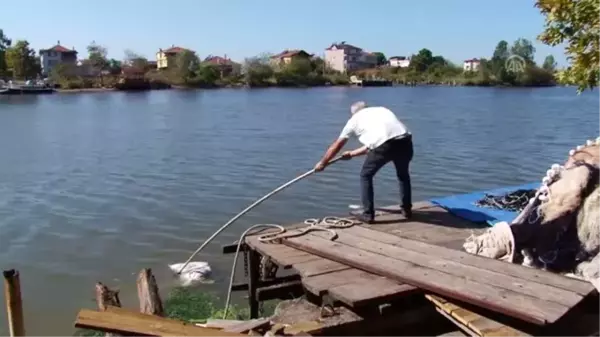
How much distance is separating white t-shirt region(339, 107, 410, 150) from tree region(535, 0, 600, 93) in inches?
73.9

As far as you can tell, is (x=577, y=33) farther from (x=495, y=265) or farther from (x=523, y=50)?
(x=523, y=50)

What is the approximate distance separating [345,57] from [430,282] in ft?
516

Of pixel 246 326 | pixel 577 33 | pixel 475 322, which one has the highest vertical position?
pixel 577 33

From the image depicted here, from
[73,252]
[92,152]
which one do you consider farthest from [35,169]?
[73,252]

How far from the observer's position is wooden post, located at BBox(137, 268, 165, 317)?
623 centimetres

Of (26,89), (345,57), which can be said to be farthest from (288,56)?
(26,89)

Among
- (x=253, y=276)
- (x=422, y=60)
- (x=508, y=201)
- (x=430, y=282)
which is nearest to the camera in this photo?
(x=430, y=282)

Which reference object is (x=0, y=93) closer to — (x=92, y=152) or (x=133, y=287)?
(x=92, y=152)

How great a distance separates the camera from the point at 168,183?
1873cm

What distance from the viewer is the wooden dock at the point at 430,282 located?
15.3ft

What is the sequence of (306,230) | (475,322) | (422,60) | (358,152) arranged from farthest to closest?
(422,60) → (358,152) → (306,230) → (475,322)

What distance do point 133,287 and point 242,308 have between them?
8.24ft

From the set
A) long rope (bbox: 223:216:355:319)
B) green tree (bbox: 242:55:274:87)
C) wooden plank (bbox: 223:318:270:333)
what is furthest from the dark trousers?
green tree (bbox: 242:55:274:87)

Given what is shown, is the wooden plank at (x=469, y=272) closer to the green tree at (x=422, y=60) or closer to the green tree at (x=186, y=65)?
the green tree at (x=186, y=65)
